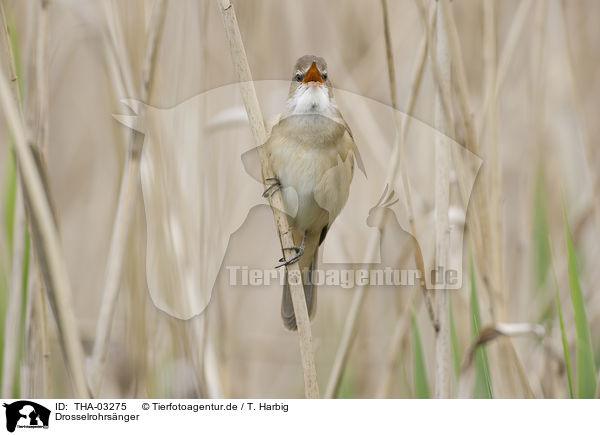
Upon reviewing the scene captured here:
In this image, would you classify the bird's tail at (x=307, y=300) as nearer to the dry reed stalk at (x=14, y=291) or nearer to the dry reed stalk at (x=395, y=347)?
the dry reed stalk at (x=395, y=347)

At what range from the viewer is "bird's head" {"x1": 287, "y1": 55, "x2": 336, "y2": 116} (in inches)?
44.6

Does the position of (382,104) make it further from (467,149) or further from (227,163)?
(227,163)

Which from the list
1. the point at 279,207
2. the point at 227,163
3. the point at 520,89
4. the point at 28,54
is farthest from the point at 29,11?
the point at 520,89

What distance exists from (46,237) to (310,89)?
0.56 m

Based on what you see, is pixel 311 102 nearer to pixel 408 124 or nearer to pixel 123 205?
pixel 408 124

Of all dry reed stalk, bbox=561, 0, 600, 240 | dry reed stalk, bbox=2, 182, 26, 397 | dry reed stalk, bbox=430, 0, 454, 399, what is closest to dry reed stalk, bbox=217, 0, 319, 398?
dry reed stalk, bbox=430, 0, 454, 399

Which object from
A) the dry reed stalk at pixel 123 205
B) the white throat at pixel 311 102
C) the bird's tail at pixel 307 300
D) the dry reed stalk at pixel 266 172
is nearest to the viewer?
the dry reed stalk at pixel 266 172

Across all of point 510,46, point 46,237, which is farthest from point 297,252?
point 510,46

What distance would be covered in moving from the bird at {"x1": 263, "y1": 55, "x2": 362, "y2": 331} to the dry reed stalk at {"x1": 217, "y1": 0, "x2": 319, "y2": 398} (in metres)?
0.06

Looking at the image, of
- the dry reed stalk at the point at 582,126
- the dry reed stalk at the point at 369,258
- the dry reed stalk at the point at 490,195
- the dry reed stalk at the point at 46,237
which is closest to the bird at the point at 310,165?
the dry reed stalk at the point at 369,258

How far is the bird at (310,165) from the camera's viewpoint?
120cm

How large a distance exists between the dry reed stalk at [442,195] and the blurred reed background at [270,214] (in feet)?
0.04

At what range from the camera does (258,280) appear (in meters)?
1.27
